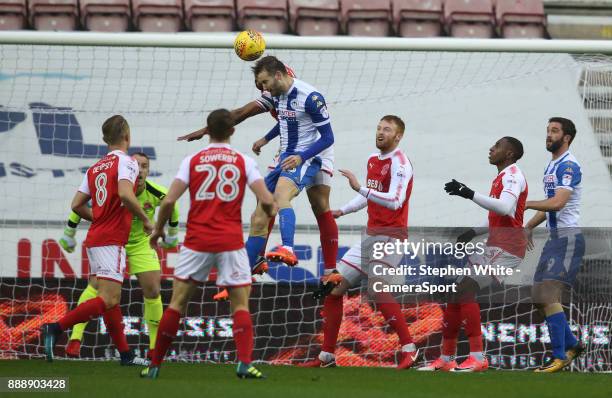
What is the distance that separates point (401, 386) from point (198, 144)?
7.36m

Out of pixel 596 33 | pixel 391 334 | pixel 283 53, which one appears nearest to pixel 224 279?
pixel 391 334

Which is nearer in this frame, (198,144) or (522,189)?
(522,189)

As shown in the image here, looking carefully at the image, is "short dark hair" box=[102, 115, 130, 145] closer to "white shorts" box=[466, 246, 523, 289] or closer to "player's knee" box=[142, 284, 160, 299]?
"player's knee" box=[142, 284, 160, 299]

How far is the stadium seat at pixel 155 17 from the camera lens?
1633 cm

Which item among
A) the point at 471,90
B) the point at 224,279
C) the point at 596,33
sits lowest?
the point at 224,279

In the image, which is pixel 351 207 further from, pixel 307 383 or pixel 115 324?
pixel 307 383

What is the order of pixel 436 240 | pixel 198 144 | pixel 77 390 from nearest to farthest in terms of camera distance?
1. pixel 77 390
2. pixel 436 240
3. pixel 198 144

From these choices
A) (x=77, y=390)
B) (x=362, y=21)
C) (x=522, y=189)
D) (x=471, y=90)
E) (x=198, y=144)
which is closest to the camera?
(x=77, y=390)

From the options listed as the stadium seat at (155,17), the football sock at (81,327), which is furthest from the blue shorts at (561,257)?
the stadium seat at (155,17)

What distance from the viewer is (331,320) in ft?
28.8

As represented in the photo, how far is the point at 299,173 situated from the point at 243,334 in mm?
2056

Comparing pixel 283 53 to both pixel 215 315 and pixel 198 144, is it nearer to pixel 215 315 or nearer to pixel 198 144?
pixel 198 144

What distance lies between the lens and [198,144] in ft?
44.9

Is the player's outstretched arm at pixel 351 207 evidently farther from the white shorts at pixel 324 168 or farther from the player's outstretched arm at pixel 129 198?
the player's outstretched arm at pixel 129 198
